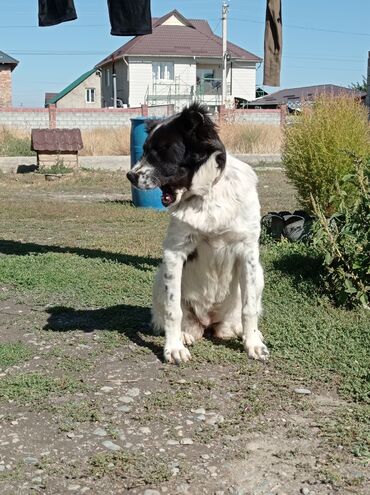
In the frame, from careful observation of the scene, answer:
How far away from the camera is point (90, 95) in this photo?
62.2 meters

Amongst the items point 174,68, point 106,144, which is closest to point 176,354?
point 106,144

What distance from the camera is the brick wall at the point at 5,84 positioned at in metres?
46.7

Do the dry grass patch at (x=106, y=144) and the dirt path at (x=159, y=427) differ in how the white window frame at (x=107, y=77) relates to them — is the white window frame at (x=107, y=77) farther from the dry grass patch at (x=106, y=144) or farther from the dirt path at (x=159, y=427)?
the dirt path at (x=159, y=427)

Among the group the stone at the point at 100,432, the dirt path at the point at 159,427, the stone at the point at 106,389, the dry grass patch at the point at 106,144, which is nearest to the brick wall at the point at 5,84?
the dry grass patch at the point at 106,144

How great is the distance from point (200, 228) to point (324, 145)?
15.5ft

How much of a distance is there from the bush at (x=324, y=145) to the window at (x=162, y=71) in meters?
48.0

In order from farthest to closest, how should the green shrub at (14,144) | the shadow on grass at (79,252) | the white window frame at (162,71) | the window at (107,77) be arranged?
the window at (107,77) < the white window frame at (162,71) < the green shrub at (14,144) < the shadow on grass at (79,252)

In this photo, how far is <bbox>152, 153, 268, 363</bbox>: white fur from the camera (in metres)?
4.53

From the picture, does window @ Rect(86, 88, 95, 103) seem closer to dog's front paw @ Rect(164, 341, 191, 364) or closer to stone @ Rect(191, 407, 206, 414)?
dog's front paw @ Rect(164, 341, 191, 364)

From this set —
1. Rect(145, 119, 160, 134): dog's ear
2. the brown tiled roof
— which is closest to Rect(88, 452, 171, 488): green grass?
Rect(145, 119, 160, 134): dog's ear

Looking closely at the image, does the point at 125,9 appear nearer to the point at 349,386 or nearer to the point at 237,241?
the point at 237,241

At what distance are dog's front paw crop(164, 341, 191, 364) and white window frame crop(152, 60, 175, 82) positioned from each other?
173 ft

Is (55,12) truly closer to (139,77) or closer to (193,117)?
(193,117)

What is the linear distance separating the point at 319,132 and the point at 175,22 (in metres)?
53.8
